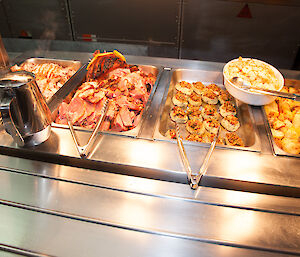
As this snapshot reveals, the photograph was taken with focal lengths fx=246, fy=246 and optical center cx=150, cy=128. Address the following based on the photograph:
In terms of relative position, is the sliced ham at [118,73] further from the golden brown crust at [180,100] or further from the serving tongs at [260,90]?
the serving tongs at [260,90]

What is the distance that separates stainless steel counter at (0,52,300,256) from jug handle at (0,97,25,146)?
0.28ft

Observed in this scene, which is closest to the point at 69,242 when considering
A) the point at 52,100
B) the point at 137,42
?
the point at 52,100

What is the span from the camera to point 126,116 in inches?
55.6

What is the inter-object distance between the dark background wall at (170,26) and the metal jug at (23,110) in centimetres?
132

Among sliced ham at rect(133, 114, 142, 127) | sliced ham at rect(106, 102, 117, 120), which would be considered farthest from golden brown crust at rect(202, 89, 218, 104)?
sliced ham at rect(106, 102, 117, 120)

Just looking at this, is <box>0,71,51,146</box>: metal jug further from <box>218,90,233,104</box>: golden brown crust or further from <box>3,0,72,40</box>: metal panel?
<box>3,0,72,40</box>: metal panel

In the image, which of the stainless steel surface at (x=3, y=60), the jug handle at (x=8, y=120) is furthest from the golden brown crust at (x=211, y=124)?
the stainless steel surface at (x=3, y=60)

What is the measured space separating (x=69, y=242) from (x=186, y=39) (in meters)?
2.41

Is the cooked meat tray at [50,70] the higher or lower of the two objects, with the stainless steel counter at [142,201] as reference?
higher

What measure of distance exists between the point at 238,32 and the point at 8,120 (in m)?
2.38

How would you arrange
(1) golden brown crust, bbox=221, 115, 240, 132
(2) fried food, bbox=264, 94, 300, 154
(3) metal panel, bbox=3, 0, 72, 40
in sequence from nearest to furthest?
(2) fried food, bbox=264, 94, 300, 154, (1) golden brown crust, bbox=221, 115, 240, 132, (3) metal panel, bbox=3, 0, 72, 40

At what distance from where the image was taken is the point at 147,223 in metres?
0.97

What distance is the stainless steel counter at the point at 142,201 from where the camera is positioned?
0.91 m

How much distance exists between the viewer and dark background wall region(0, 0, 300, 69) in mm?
2455
